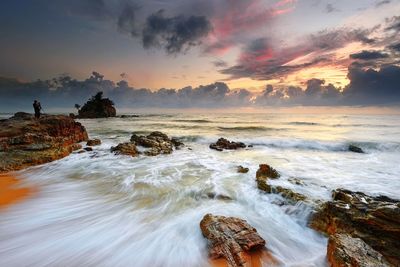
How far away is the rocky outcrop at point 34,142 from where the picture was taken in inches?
391

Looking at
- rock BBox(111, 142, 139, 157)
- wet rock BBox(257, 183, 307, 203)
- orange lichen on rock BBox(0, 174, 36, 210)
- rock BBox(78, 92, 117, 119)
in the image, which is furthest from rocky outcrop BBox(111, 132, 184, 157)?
rock BBox(78, 92, 117, 119)

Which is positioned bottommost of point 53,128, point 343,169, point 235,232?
point 343,169

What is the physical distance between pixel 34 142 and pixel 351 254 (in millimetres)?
13489

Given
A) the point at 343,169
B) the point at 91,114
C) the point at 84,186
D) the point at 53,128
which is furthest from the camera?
the point at 91,114

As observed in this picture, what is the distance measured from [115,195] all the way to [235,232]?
4.31 m

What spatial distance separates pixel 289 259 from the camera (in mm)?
4258

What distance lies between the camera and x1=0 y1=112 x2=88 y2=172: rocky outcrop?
9.94 meters

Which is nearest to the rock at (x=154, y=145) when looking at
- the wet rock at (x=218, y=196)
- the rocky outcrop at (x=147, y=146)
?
the rocky outcrop at (x=147, y=146)

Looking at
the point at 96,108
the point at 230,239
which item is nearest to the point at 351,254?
the point at 230,239

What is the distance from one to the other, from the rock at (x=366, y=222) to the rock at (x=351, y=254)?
1.82ft

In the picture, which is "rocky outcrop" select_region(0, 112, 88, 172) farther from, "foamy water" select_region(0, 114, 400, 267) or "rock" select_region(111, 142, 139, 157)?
"rock" select_region(111, 142, 139, 157)

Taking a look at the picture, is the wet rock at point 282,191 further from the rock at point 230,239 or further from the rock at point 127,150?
the rock at point 127,150

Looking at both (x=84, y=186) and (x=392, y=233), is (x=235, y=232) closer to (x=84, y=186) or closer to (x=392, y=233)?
(x=392, y=233)

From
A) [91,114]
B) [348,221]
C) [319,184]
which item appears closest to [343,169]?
[319,184]
